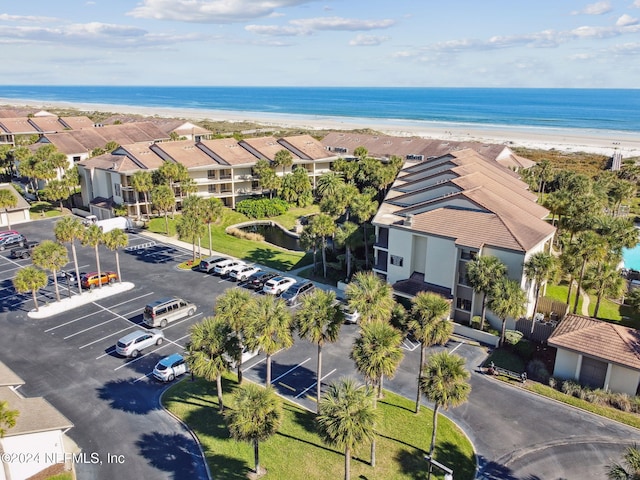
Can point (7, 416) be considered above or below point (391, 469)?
above

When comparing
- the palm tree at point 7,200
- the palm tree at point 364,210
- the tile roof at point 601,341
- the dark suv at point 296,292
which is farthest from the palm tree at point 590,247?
the palm tree at point 7,200

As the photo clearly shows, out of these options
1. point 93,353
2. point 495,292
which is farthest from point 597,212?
point 93,353

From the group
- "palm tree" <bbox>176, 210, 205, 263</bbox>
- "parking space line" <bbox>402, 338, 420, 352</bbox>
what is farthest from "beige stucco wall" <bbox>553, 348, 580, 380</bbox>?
"palm tree" <bbox>176, 210, 205, 263</bbox>

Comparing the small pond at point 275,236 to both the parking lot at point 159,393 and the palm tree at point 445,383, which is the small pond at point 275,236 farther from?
the palm tree at point 445,383

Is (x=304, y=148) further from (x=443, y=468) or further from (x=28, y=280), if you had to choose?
(x=443, y=468)

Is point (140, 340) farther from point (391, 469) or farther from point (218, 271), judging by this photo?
point (391, 469)

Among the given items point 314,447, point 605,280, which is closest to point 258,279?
point 314,447

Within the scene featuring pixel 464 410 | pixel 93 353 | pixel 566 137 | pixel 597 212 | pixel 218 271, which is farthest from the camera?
pixel 566 137
